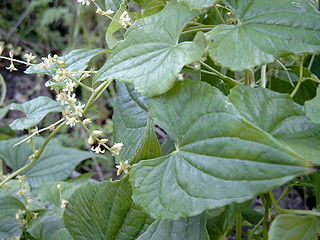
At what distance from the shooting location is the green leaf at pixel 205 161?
0.44 m

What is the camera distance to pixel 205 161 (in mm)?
511

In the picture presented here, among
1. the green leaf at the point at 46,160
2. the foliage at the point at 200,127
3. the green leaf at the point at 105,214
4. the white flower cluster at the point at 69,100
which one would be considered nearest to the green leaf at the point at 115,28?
the foliage at the point at 200,127

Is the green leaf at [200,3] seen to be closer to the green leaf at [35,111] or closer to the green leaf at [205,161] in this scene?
the green leaf at [205,161]

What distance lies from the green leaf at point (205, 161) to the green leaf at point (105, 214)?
0.40 ft

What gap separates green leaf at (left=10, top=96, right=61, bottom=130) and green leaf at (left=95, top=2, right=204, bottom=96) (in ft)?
0.67

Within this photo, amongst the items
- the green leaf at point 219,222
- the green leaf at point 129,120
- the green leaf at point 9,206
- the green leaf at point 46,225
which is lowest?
the green leaf at point 46,225

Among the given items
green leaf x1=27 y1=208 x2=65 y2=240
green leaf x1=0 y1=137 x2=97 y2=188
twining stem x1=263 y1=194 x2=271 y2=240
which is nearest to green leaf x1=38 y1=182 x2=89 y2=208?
green leaf x1=27 y1=208 x2=65 y2=240

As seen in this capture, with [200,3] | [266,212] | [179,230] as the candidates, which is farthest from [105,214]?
[200,3]

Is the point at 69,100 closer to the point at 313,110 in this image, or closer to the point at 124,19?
the point at 124,19

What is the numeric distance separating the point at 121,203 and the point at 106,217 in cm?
5

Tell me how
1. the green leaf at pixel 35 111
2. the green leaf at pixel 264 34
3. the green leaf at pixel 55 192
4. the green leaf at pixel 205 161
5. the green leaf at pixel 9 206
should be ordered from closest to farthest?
the green leaf at pixel 205 161
the green leaf at pixel 264 34
the green leaf at pixel 35 111
the green leaf at pixel 9 206
the green leaf at pixel 55 192

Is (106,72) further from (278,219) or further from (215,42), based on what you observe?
(278,219)

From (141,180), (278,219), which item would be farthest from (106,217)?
(278,219)

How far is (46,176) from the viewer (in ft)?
4.18
